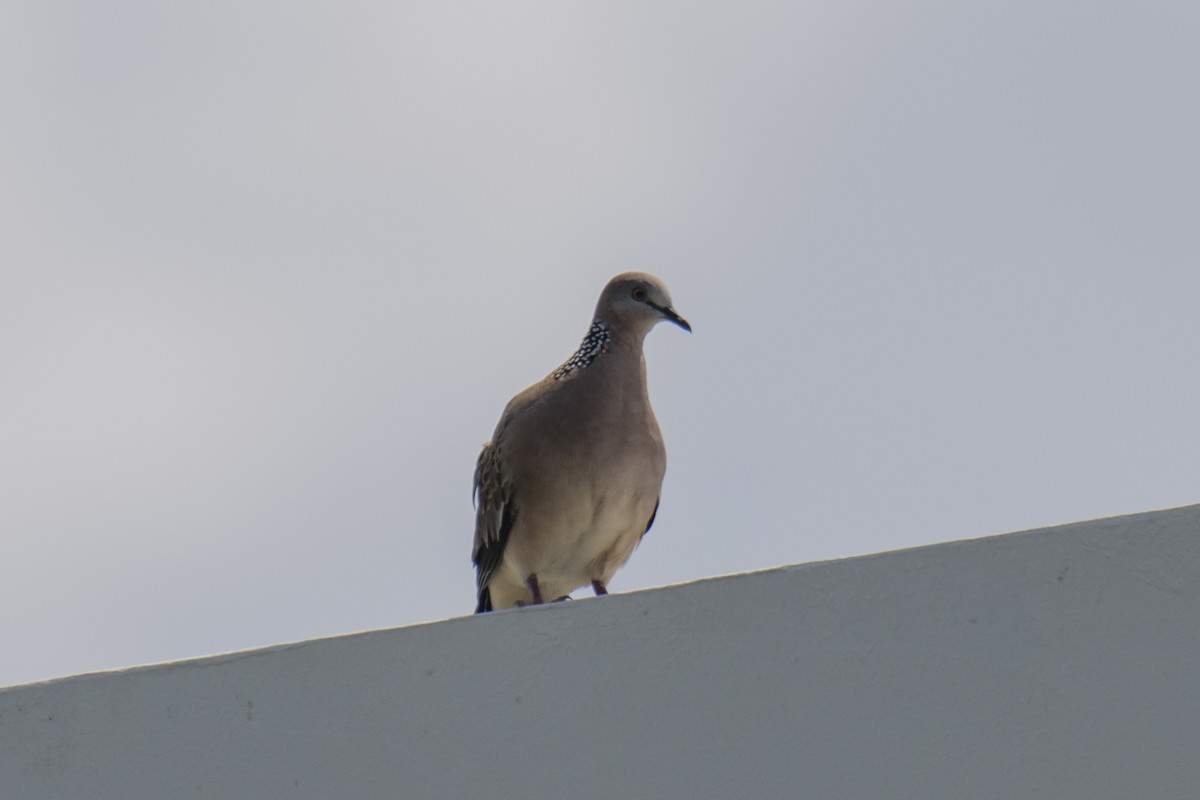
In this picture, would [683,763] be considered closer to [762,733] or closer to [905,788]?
[762,733]

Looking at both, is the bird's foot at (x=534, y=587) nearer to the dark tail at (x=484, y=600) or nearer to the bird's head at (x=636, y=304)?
the dark tail at (x=484, y=600)

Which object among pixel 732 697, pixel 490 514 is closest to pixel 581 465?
pixel 490 514

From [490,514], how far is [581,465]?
0.50 m

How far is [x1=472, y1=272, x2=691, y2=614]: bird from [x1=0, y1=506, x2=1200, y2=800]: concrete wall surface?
1837mm

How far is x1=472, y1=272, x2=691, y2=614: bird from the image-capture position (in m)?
5.09

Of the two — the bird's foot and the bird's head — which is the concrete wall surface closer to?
the bird's foot

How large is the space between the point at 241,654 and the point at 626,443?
2.10 m

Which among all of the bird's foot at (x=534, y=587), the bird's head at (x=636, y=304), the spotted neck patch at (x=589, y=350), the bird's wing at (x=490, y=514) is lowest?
the bird's foot at (x=534, y=587)

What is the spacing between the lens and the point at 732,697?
297 centimetres

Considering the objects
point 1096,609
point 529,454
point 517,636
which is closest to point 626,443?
point 529,454

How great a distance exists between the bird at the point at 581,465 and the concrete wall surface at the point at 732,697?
1837 mm

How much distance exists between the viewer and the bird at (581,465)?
16.7 ft

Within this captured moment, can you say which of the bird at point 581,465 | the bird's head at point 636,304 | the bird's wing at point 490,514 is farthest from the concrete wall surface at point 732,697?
the bird's head at point 636,304

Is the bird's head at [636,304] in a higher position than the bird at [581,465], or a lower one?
higher
